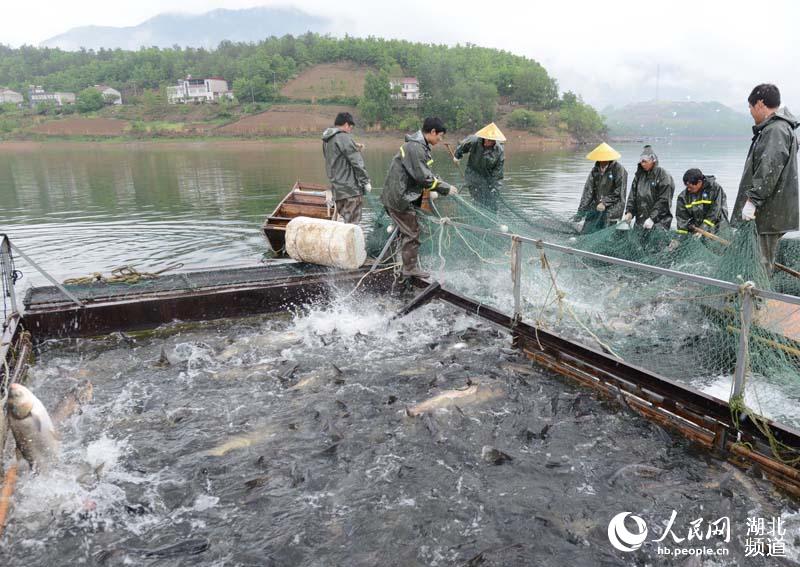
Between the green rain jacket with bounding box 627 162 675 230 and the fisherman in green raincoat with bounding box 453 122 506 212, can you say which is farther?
the fisherman in green raincoat with bounding box 453 122 506 212

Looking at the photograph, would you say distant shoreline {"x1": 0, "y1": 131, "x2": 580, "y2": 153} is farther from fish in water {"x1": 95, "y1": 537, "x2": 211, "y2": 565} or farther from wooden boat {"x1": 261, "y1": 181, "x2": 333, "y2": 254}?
fish in water {"x1": 95, "y1": 537, "x2": 211, "y2": 565}

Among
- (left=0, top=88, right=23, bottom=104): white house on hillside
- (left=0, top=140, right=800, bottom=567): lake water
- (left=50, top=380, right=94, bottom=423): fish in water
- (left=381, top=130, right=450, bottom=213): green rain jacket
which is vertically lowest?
(left=0, top=140, right=800, bottom=567): lake water

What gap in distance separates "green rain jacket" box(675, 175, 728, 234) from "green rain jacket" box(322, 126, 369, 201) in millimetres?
5945

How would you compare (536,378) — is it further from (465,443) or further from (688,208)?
(688,208)

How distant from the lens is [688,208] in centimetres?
997

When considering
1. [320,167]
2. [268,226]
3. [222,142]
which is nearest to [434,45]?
[222,142]

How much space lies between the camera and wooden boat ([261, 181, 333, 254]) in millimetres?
12617

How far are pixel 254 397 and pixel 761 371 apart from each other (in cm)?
557

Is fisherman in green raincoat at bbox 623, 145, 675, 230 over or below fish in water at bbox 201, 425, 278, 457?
over

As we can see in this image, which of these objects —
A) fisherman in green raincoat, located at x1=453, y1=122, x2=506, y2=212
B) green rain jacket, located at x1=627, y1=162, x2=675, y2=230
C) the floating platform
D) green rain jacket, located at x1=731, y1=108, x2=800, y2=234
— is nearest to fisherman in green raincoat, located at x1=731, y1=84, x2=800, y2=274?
green rain jacket, located at x1=731, y1=108, x2=800, y2=234

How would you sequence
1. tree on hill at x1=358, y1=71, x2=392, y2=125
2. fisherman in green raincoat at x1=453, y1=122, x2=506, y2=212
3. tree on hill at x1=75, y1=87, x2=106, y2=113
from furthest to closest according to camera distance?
tree on hill at x1=75, y1=87, x2=106, y2=113, tree on hill at x1=358, y1=71, x2=392, y2=125, fisherman in green raincoat at x1=453, y1=122, x2=506, y2=212

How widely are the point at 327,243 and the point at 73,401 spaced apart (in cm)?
506

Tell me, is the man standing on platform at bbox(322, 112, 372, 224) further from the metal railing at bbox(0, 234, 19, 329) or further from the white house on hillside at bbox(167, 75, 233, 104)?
the white house on hillside at bbox(167, 75, 233, 104)
